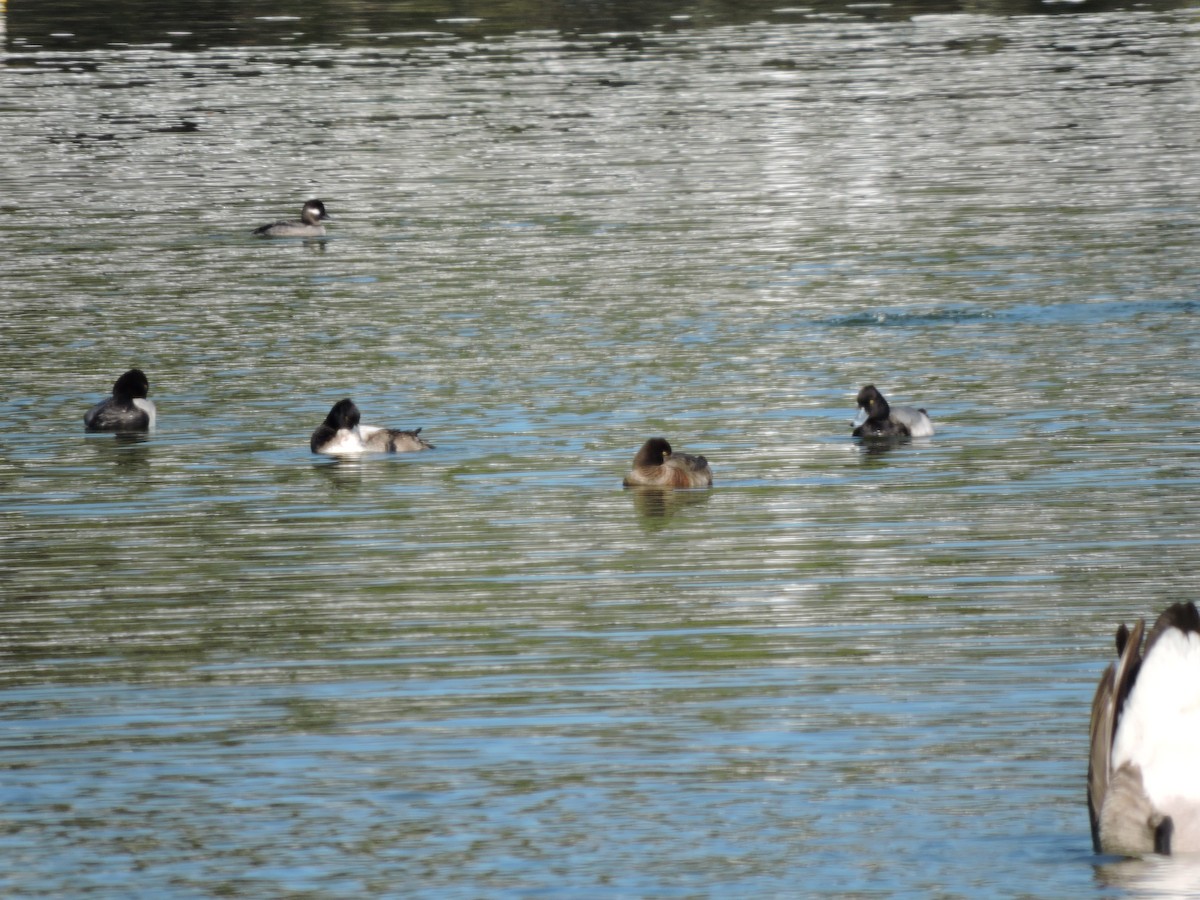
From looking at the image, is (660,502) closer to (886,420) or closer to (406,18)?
(886,420)

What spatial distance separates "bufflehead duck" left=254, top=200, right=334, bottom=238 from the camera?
39281 mm

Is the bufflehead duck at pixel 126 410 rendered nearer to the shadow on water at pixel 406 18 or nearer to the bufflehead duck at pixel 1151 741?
the bufflehead duck at pixel 1151 741

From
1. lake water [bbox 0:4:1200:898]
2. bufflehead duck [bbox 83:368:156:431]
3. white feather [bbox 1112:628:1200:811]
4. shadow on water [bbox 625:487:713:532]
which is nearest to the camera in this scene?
white feather [bbox 1112:628:1200:811]

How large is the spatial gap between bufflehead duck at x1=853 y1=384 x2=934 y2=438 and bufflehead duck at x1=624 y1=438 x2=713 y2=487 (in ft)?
7.11

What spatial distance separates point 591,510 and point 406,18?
63.8 m

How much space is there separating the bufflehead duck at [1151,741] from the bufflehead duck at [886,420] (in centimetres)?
1256

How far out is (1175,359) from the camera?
2631 centimetres

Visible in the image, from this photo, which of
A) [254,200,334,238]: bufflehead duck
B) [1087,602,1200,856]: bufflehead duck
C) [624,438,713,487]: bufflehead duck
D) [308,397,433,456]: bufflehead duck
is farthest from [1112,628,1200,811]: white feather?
[254,200,334,238]: bufflehead duck

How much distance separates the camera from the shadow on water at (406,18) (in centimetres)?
7775

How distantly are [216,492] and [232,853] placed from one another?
10607 mm

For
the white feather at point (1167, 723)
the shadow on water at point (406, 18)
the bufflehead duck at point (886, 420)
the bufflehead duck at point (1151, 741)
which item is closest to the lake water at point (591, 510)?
the bufflehead duck at point (886, 420)

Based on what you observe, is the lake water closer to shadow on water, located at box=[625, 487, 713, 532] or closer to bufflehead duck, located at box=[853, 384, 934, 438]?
shadow on water, located at box=[625, 487, 713, 532]

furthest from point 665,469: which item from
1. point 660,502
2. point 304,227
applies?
point 304,227

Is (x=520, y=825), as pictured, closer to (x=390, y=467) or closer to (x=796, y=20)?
(x=390, y=467)
